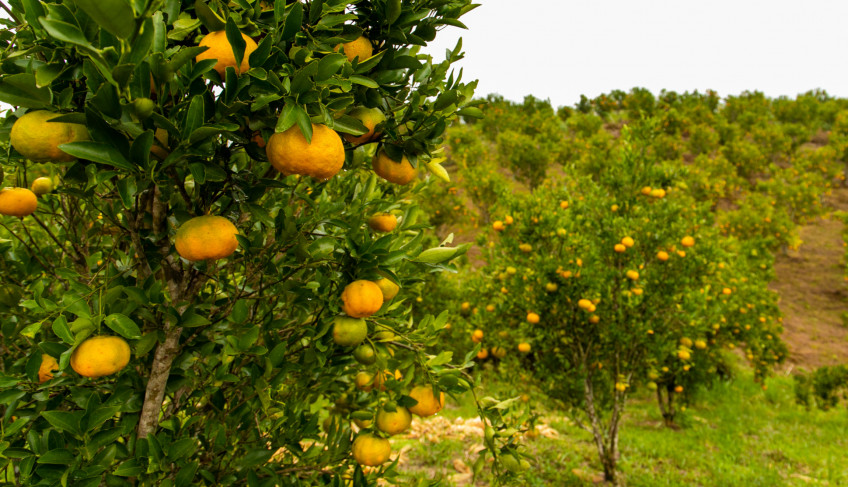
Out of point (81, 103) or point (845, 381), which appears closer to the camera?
point (81, 103)

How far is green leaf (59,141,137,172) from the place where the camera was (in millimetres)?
840

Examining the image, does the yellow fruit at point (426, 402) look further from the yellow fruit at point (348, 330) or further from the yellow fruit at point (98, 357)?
the yellow fruit at point (98, 357)

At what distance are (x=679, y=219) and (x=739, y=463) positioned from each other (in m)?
3.58

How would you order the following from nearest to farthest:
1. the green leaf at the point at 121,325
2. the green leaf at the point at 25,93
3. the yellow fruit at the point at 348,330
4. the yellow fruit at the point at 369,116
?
the green leaf at the point at 25,93 < the green leaf at the point at 121,325 < the yellow fruit at the point at 369,116 < the yellow fruit at the point at 348,330

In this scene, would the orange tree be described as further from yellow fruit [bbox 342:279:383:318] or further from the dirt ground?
the dirt ground

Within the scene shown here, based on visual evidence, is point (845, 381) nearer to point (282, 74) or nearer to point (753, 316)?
point (753, 316)

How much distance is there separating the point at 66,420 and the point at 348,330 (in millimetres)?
706

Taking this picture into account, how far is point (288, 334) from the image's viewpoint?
5.50 ft

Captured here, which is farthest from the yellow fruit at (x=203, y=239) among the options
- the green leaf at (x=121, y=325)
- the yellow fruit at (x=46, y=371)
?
the yellow fruit at (x=46, y=371)

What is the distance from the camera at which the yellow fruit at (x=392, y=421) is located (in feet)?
5.03

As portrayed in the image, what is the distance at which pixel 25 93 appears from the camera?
0.86 metres

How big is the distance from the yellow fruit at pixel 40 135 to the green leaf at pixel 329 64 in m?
0.49

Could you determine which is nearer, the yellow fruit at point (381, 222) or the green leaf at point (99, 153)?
the green leaf at point (99, 153)

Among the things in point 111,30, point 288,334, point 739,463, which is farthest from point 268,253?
point 739,463
